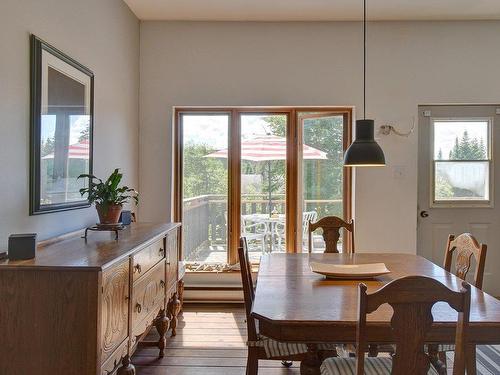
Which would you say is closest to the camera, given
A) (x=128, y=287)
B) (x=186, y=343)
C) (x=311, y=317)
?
(x=311, y=317)

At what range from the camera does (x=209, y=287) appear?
3.93 meters

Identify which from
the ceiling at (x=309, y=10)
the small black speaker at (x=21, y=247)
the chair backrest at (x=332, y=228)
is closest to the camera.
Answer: the small black speaker at (x=21, y=247)

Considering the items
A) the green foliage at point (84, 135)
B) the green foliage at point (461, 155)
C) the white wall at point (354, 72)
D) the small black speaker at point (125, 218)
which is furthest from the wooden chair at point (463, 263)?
the green foliage at point (84, 135)

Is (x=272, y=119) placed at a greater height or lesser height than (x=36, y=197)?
greater

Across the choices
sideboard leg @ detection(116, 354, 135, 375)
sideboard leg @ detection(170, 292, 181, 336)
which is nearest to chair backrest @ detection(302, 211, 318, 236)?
sideboard leg @ detection(170, 292, 181, 336)

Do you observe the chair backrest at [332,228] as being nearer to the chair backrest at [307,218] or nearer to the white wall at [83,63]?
the chair backrest at [307,218]

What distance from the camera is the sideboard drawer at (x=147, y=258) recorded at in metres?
2.12

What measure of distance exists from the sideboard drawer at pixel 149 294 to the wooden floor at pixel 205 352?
408 mm

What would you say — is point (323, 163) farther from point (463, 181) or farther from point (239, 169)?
point (463, 181)

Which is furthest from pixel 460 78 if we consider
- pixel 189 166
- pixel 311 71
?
pixel 189 166

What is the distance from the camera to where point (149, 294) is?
2406 mm

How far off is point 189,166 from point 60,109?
6.06 feet

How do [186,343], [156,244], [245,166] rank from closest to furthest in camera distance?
[156,244] < [186,343] < [245,166]

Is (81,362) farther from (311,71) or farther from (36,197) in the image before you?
(311,71)
